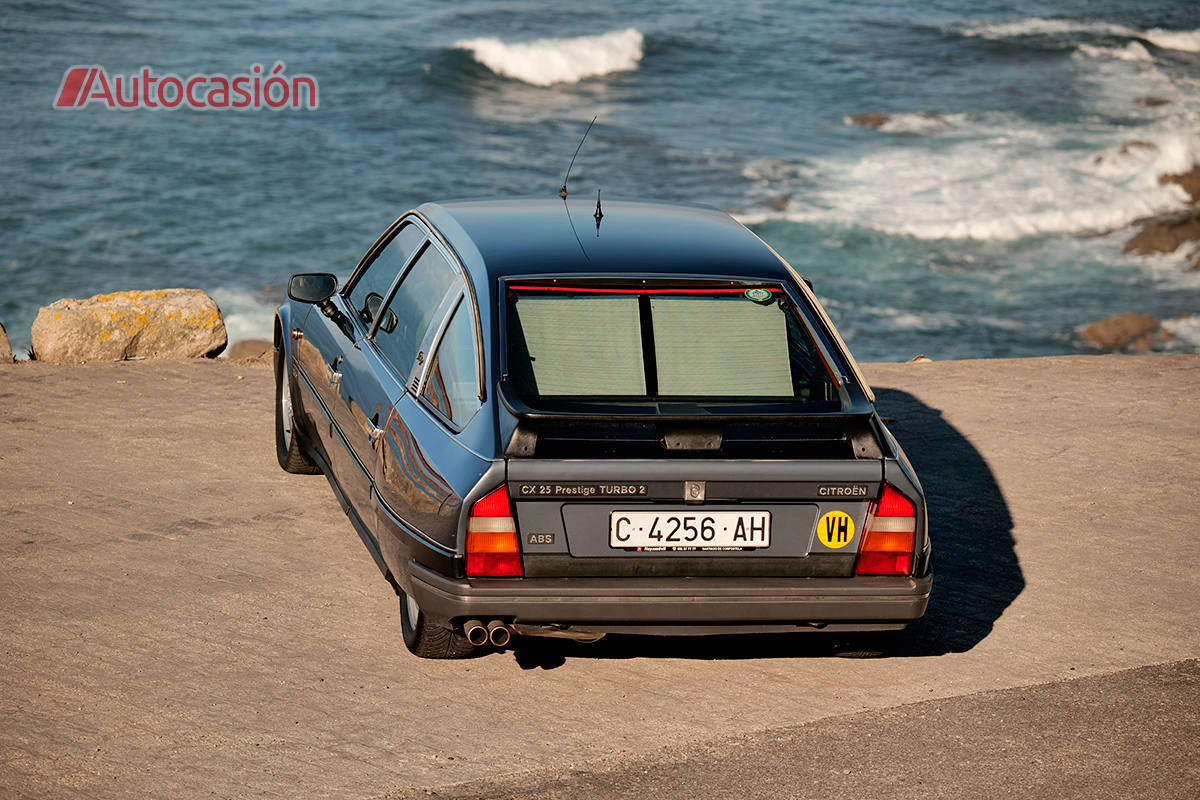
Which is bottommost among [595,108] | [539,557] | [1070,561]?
[595,108]

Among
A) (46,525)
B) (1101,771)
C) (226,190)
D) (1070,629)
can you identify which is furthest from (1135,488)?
(226,190)

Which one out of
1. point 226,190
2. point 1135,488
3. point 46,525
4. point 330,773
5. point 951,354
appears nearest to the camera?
point 330,773

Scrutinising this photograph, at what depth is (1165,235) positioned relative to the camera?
26.1 m

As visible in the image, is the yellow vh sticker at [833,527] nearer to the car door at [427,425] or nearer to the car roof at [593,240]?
the car roof at [593,240]

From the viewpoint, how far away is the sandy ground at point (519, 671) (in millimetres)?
4746

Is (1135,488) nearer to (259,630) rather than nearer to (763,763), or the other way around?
(763,763)

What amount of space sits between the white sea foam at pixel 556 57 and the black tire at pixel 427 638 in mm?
33867

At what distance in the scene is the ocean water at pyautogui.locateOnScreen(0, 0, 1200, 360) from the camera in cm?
2369

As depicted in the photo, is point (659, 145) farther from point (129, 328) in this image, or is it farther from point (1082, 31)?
point (129, 328)

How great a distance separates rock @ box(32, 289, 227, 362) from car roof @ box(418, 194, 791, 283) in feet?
17.5

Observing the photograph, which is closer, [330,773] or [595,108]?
[330,773]

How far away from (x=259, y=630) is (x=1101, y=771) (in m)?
3.28

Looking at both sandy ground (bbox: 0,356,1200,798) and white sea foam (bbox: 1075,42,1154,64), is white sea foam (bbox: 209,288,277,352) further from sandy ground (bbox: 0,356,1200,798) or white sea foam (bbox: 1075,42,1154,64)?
white sea foam (bbox: 1075,42,1154,64)

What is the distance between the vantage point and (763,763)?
4.83 m
